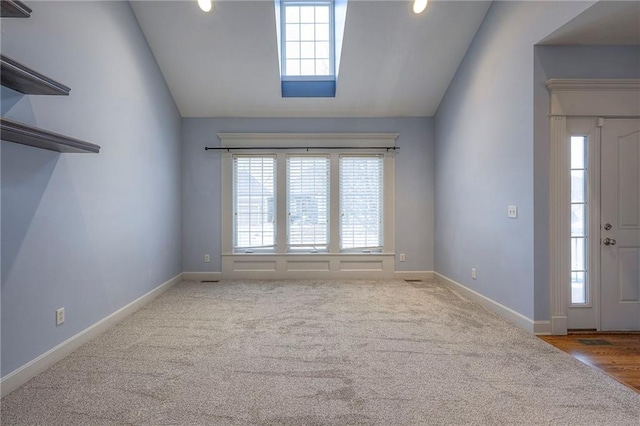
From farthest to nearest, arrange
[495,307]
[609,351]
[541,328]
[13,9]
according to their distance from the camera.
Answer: [495,307] → [541,328] → [609,351] → [13,9]

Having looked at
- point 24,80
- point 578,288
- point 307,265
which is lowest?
point 307,265

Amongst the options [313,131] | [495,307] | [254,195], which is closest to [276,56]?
[313,131]

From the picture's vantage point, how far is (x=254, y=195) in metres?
4.97

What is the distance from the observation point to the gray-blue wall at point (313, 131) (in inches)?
195

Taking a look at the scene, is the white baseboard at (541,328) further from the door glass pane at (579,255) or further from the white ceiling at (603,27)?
the white ceiling at (603,27)

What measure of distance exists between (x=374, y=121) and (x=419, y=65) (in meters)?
1.07

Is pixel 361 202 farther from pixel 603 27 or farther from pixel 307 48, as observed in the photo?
pixel 603 27

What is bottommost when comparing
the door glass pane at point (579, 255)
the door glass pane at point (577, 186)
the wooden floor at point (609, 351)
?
the wooden floor at point (609, 351)

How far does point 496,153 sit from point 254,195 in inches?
135

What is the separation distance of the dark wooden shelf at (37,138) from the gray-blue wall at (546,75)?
12.4ft

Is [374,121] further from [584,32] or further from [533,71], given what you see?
[584,32]

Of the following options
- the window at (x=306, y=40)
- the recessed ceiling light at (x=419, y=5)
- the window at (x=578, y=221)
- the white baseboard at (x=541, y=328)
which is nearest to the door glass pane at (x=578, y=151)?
the window at (x=578, y=221)

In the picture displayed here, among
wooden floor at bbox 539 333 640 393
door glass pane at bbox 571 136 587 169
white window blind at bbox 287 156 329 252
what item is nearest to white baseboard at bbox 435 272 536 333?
wooden floor at bbox 539 333 640 393

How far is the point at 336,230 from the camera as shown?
16.4 feet
